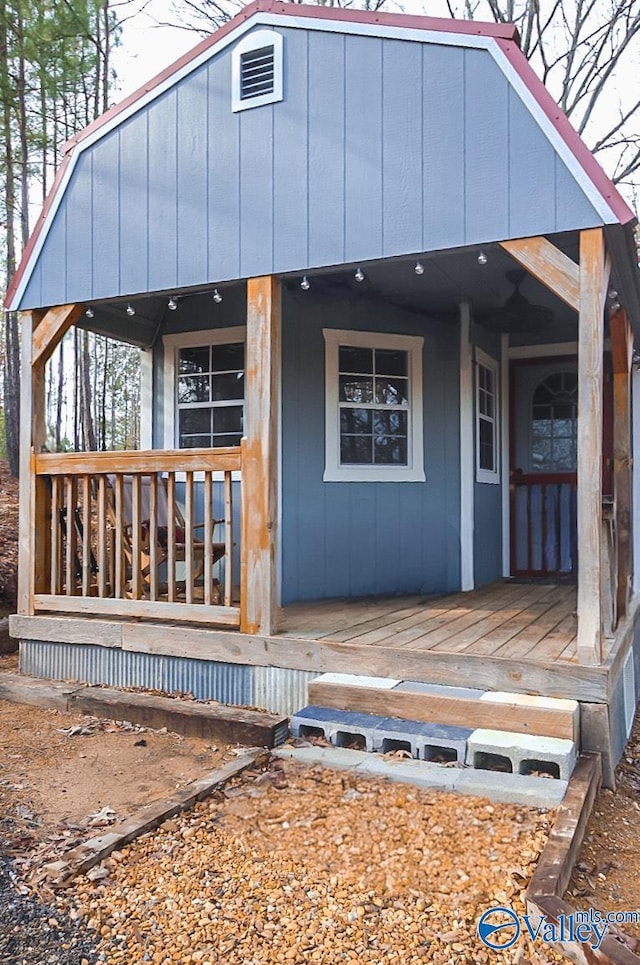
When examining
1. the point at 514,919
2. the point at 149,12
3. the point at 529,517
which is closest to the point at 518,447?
the point at 529,517

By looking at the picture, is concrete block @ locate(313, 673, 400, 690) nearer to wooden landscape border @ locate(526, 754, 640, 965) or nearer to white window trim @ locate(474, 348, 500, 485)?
wooden landscape border @ locate(526, 754, 640, 965)

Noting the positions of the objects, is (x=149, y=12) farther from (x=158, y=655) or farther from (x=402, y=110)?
(x=158, y=655)

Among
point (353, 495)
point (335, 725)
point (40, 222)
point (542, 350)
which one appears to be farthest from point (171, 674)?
point (542, 350)

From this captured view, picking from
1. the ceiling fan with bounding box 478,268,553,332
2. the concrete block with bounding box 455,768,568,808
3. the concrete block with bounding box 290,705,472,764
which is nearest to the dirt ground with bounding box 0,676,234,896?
the concrete block with bounding box 290,705,472,764

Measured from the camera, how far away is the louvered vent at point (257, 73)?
398 centimetres

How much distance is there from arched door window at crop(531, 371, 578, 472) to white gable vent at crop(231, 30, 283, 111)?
3.74 metres

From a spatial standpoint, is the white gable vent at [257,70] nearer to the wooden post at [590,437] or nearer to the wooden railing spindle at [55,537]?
the wooden post at [590,437]

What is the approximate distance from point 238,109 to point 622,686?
12.3 ft

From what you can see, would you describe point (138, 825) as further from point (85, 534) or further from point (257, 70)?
point (257, 70)

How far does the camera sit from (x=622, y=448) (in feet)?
15.4

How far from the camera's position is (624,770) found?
3.51 metres

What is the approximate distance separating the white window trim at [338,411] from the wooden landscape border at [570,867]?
289 centimetres

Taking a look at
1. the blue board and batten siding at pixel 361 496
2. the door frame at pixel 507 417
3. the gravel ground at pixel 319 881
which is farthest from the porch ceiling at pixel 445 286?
the gravel ground at pixel 319 881

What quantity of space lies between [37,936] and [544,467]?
221 inches
